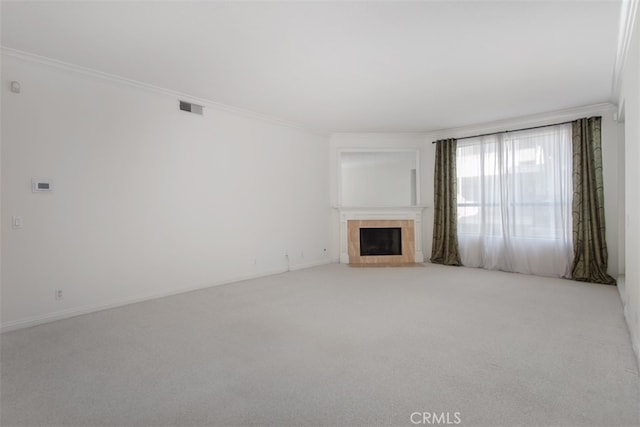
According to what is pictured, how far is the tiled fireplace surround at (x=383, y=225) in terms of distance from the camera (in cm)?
678

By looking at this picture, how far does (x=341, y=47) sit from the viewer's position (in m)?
3.22

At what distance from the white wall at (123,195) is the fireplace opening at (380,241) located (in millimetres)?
1773

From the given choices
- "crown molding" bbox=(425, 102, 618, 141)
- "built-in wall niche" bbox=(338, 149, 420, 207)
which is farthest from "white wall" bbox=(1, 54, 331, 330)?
"crown molding" bbox=(425, 102, 618, 141)

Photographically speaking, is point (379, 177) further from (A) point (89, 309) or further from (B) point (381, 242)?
(A) point (89, 309)

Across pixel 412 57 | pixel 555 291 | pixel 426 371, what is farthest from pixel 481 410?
pixel 555 291

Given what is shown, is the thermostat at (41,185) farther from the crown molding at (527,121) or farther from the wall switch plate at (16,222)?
the crown molding at (527,121)

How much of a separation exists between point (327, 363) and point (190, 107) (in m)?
3.81

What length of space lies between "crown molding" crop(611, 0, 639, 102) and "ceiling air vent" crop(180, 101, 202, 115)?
4512 mm

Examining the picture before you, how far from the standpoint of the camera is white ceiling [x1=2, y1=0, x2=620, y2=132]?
264cm

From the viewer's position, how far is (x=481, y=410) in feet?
6.08

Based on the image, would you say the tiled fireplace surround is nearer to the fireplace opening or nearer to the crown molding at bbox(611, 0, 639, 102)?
the fireplace opening

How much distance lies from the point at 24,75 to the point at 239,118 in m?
2.57

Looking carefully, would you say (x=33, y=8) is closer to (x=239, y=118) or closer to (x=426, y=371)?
(x=239, y=118)

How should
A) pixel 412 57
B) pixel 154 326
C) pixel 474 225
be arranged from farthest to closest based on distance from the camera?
pixel 474 225 → pixel 412 57 → pixel 154 326
